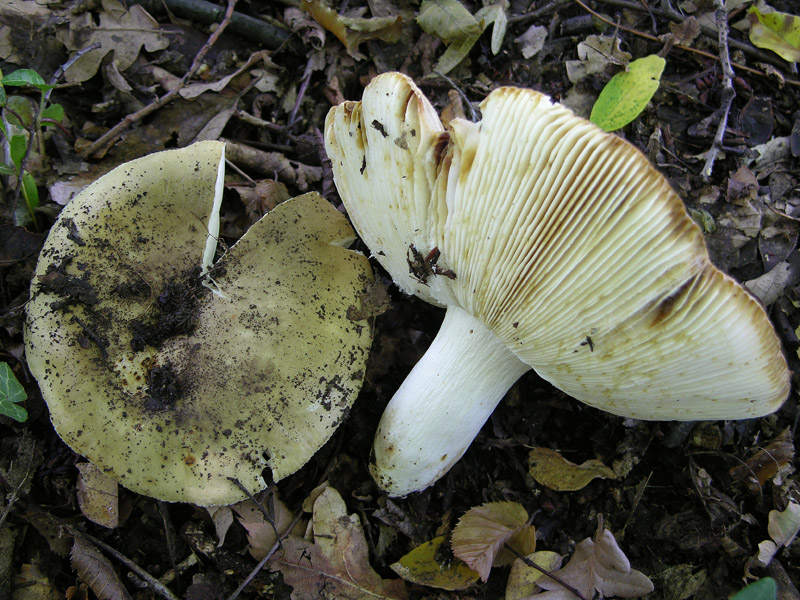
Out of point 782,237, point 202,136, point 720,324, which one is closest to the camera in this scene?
point 720,324

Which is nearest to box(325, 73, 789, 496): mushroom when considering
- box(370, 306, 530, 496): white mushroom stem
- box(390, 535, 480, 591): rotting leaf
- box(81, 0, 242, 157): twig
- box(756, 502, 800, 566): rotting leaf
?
box(370, 306, 530, 496): white mushroom stem

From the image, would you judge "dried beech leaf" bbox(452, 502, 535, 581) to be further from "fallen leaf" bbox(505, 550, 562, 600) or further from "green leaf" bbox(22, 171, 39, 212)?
"green leaf" bbox(22, 171, 39, 212)

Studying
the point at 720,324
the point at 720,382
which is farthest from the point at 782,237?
the point at 720,324

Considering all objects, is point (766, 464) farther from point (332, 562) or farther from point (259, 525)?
point (259, 525)

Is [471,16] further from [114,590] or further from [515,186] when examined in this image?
[114,590]

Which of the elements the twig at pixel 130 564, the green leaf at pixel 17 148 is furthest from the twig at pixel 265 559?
the green leaf at pixel 17 148

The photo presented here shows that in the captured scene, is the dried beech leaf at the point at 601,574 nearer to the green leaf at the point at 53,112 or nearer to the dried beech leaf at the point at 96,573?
the dried beech leaf at the point at 96,573
